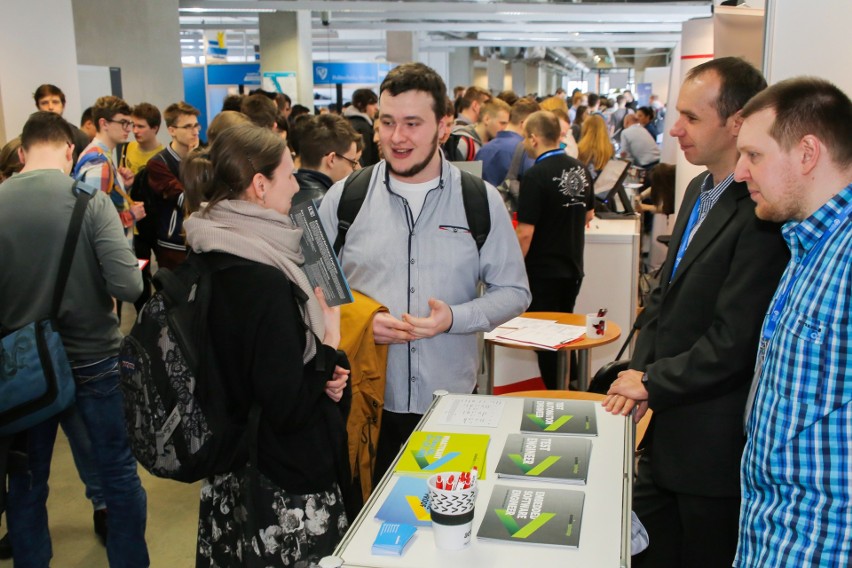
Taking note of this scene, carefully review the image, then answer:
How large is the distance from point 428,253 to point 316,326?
540mm

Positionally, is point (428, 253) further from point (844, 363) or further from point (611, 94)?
point (611, 94)

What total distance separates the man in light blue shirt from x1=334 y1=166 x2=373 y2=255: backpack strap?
0.06 feet

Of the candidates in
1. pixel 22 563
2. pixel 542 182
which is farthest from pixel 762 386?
pixel 542 182

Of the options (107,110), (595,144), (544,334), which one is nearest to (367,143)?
(595,144)

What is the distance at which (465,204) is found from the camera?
228 centimetres

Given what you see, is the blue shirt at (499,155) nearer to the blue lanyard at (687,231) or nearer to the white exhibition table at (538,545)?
the blue lanyard at (687,231)

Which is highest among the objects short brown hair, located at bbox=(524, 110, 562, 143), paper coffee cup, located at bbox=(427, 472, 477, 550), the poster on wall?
the poster on wall

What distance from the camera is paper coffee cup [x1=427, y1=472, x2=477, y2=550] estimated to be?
4.78ft

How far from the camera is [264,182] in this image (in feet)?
6.09

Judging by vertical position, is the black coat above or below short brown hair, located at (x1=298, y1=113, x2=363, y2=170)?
below

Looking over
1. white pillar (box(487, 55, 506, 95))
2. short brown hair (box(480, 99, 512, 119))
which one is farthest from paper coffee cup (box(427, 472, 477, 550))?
white pillar (box(487, 55, 506, 95))

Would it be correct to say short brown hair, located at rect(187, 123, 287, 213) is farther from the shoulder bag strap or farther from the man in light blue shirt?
the shoulder bag strap

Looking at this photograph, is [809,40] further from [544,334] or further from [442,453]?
[442,453]

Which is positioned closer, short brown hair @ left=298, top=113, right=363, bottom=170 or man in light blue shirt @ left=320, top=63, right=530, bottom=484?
man in light blue shirt @ left=320, top=63, right=530, bottom=484
